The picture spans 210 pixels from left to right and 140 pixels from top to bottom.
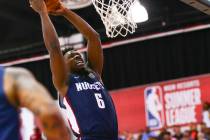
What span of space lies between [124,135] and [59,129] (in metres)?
9.55

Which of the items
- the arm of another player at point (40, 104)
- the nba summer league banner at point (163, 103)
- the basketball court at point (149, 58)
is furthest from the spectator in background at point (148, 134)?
the arm of another player at point (40, 104)

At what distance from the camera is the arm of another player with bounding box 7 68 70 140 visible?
1.84 metres

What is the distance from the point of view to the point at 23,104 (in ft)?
6.21

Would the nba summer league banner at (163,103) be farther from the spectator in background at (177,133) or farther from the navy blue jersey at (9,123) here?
the navy blue jersey at (9,123)

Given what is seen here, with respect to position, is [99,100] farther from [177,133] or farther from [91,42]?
[177,133]

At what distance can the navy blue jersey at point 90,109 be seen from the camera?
3877mm

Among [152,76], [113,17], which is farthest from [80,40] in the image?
[113,17]

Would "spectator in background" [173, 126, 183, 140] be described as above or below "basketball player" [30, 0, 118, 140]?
below

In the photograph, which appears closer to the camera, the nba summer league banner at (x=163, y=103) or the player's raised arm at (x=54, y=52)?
the player's raised arm at (x=54, y=52)

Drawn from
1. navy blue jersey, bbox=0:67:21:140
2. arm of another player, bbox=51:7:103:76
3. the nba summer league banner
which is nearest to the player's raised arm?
arm of another player, bbox=51:7:103:76

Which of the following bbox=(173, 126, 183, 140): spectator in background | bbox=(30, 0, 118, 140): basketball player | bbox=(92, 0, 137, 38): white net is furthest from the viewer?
bbox=(173, 126, 183, 140): spectator in background

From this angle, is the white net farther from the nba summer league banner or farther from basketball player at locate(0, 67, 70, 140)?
the nba summer league banner

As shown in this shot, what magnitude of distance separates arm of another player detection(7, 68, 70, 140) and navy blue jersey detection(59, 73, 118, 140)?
198 cm

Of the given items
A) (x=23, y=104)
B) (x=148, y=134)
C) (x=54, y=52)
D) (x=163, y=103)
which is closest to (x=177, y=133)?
(x=148, y=134)
